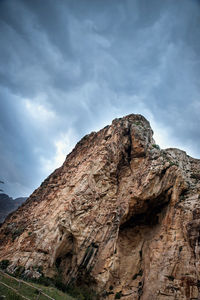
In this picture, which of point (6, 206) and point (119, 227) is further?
point (6, 206)

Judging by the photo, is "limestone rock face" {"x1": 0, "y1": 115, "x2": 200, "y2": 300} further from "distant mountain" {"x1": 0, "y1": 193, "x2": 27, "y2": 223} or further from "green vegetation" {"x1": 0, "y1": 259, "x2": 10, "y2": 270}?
"distant mountain" {"x1": 0, "y1": 193, "x2": 27, "y2": 223}

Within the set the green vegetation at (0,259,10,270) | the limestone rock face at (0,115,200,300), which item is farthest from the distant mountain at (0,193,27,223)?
the green vegetation at (0,259,10,270)

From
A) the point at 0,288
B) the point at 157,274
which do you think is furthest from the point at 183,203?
the point at 0,288

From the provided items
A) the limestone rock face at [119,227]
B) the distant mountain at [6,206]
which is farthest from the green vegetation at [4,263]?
the distant mountain at [6,206]

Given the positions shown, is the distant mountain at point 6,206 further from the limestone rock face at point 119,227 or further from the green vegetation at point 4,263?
the green vegetation at point 4,263

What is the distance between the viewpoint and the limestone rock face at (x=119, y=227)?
1742 cm

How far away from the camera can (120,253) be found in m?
21.4

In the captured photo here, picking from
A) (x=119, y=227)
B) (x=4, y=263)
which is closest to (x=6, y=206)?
(x=4, y=263)

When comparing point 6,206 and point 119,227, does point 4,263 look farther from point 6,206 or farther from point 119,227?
point 6,206

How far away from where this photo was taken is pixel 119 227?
2264 cm

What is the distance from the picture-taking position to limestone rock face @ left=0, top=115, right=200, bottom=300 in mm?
17422

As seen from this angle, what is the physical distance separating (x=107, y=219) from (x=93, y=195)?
4.03m

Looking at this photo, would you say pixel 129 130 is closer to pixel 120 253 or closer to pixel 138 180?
pixel 138 180

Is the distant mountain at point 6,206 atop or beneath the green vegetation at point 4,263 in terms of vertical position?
atop
